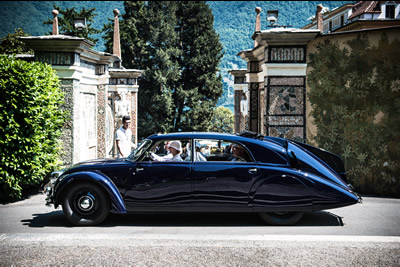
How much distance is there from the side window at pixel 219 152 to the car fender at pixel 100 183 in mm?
1318

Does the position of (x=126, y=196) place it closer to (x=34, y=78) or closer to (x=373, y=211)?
(x=34, y=78)

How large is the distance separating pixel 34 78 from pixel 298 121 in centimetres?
583

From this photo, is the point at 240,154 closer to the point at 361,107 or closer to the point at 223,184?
the point at 223,184

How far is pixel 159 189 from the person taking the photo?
6.96 metres

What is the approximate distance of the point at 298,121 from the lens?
10688mm

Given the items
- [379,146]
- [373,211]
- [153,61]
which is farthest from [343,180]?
[153,61]

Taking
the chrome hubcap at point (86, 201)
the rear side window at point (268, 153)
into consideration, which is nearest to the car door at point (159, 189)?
the chrome hubcap at point (86, 201)

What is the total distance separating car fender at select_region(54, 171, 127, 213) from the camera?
6.90 meters

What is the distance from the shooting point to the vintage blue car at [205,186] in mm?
6926

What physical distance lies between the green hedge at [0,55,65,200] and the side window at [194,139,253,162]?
3.74 m

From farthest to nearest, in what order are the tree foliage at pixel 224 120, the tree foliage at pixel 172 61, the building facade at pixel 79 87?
the tree foliage at pixel 224 120 < the tree foliage at pixel 172 61 < the building facade at pixel 79 87

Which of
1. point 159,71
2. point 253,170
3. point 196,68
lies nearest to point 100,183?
point 253,170

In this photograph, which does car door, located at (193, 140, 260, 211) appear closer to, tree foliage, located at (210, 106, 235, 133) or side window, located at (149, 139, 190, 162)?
side window, located at (149, 139, 190, 162)

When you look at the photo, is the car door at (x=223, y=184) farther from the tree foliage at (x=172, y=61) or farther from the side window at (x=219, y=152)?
the tree foliage at (x=172, y=61)
